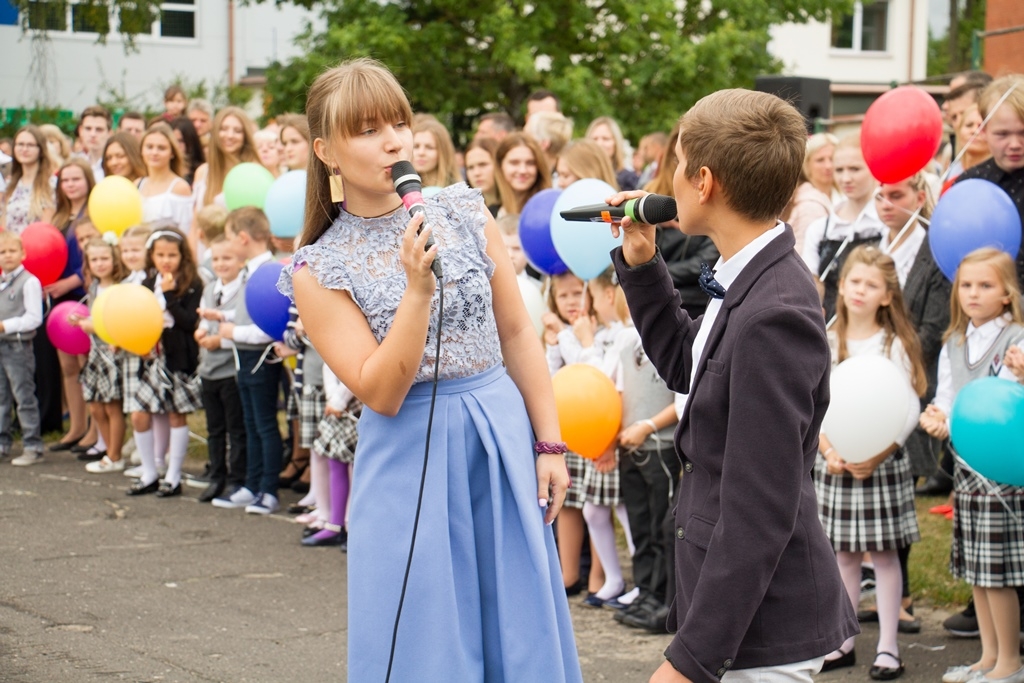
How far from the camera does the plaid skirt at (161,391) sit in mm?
7848

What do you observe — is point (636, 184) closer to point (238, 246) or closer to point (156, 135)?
point (238, 246)

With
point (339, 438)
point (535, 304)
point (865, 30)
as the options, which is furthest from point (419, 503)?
point (865, 30)

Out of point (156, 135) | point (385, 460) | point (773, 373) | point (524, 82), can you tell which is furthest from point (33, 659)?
point (524, 82)

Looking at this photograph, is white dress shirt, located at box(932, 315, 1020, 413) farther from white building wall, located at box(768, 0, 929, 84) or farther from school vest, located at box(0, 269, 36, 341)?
white building wall, located at box(768, 0, 929, 84)

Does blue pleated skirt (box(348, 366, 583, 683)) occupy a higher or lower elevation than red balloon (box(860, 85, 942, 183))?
lower

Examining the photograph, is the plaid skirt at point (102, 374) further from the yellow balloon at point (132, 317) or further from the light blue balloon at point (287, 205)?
the light blue balloon at point (287, 205)

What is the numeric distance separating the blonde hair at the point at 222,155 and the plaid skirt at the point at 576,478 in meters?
4.12

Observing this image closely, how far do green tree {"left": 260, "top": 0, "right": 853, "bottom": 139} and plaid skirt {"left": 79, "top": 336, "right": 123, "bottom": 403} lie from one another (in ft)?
38.6

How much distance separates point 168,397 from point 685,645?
20.2 feet

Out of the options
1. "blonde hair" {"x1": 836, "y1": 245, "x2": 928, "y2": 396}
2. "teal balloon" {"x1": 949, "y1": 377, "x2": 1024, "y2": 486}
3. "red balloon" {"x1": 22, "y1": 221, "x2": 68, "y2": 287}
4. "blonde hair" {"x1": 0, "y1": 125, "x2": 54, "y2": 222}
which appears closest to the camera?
"teal balloon" {"x1": 949, "y1": 377, "x2": 1024, "y2": 486}

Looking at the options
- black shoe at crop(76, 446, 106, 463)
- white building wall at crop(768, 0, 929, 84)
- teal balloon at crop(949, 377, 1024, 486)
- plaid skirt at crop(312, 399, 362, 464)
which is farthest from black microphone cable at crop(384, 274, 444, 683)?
white building wall at crop(768, 0, 929, 84)

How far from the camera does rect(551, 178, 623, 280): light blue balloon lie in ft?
17.6

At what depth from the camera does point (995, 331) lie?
465 centimetres

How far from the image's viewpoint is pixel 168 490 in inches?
303
